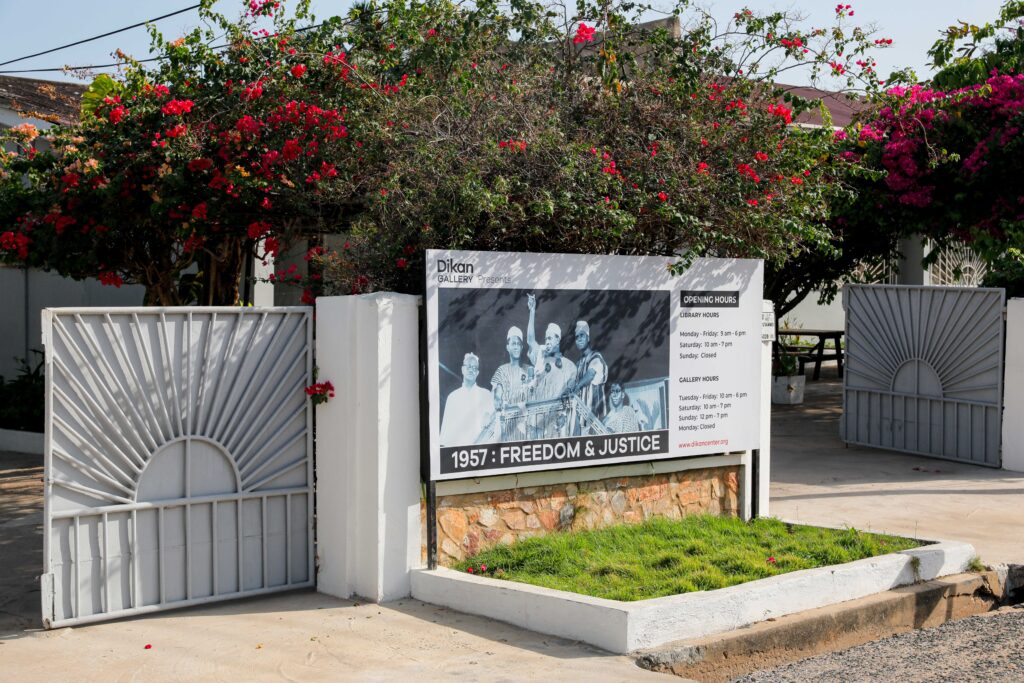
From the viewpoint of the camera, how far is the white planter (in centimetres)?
1702

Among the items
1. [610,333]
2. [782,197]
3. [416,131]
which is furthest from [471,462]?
[782,197]

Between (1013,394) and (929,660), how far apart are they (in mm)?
6307

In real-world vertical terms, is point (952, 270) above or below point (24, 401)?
above

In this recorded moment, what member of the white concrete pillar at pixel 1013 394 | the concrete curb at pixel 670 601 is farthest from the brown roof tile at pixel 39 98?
the white concrete pillar at pixel 1013 394

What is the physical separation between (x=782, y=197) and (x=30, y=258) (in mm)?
7220

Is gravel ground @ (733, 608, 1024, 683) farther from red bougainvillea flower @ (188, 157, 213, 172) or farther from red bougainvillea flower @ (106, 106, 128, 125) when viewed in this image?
red bougainvillea flower @ (106, 106, 128, 125)

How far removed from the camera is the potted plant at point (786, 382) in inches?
671

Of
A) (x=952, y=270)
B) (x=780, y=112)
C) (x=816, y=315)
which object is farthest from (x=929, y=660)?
(x=816, y=315)

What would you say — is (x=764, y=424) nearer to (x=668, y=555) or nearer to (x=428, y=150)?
(x=668, y=555)

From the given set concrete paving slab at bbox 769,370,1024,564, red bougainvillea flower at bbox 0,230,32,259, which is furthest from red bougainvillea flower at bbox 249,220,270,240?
concrete paving slab at bbox 769,370,1024,564

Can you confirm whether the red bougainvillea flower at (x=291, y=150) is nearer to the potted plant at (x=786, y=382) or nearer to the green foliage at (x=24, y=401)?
the green foliage at (x=24, y=401)

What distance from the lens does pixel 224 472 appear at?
22.3ft

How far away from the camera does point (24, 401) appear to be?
1428 centimetres

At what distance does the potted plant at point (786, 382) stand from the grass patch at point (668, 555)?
9102 millimetres
